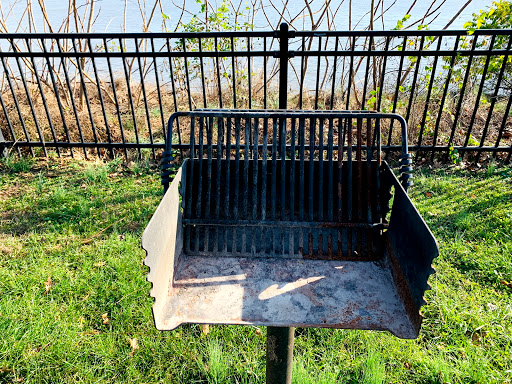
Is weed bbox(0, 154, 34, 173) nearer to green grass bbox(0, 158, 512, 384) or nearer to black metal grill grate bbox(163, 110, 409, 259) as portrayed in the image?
green grass bbox(0, 158, 512, 384)

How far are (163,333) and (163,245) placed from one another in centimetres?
112

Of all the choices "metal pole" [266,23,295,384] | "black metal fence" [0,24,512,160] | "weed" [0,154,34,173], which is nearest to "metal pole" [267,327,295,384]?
"metal pole" [266,23,295,384]

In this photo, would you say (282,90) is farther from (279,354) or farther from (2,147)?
(2,147)

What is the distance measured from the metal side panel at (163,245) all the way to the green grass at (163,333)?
2.71 ft

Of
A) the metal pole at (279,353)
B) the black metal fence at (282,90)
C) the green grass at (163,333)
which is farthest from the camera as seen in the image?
the black metal fence at (282,90)

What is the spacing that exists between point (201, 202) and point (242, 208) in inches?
8.2

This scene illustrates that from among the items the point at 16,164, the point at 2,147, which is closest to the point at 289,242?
the point at 16,164

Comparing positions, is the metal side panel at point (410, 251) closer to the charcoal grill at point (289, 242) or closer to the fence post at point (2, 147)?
the charcoal grill at point (289, 242)

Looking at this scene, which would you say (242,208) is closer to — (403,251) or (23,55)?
(403,251)

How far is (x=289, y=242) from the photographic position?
1793mm

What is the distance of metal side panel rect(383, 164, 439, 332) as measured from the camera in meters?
1.25

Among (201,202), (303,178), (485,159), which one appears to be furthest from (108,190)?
(485,159)

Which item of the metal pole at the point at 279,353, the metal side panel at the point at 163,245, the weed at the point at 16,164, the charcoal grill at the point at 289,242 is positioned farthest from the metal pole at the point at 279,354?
the weed at the point at 16,164

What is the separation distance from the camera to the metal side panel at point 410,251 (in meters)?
1.25
